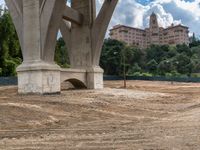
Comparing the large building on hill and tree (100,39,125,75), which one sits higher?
the large building on hill

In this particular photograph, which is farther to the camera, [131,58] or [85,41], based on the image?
[131,58]

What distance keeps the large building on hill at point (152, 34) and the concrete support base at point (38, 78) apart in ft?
439

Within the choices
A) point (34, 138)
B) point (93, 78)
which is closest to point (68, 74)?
point (93, 78)

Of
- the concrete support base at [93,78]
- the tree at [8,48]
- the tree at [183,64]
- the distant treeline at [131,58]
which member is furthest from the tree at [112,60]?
the concrete support base at [93,78]

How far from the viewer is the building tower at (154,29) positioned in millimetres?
159875

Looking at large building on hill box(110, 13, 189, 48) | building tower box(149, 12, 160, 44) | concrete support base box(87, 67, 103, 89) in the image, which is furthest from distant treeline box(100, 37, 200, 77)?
building tower box(149, 12, 160, 44)

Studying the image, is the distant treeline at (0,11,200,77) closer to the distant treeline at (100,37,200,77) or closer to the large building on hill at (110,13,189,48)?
the distant treeline at (100,37,200,77)

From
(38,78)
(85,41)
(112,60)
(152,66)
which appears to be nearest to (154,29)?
(152,66)

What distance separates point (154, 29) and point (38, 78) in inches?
5813

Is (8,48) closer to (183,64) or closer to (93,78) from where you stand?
(93,78)

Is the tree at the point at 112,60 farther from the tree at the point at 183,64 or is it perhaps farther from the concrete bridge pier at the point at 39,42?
the concrete bridge pier at the point at 39,42

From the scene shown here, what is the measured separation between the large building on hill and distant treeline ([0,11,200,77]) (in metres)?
53.5

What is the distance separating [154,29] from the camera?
16212 cm

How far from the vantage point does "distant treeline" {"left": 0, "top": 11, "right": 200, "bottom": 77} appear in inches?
1986
